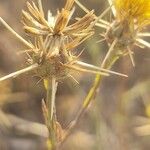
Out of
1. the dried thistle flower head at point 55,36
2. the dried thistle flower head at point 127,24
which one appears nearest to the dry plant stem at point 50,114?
the dried thistle flower head at point 55,36

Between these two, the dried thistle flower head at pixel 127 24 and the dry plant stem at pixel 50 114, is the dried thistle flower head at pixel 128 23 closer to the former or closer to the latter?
the dried thistle flower head at pixel 127 24

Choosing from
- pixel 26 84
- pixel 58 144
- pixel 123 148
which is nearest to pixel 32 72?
pixel 58 144

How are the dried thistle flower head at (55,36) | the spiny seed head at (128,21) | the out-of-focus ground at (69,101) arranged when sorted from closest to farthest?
the dried thistle flower head at (55,36) < the spiny seed head at (128,21) < the out-of-focus ground at (69,101)

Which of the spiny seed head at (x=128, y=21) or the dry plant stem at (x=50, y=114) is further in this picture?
the spiny seed head at (x=128, y=21)

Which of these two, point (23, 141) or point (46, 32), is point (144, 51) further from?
point (46, 32)

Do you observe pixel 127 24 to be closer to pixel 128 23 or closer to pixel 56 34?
pixel 128 23

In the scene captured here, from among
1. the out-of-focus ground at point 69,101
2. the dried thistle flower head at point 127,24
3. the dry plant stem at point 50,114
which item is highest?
the dried thistle flower head at point 127,24

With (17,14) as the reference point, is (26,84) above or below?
below

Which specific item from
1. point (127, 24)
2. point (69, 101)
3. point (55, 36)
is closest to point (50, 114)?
point (55, 36)

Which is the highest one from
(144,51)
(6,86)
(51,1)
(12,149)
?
(51,1)
